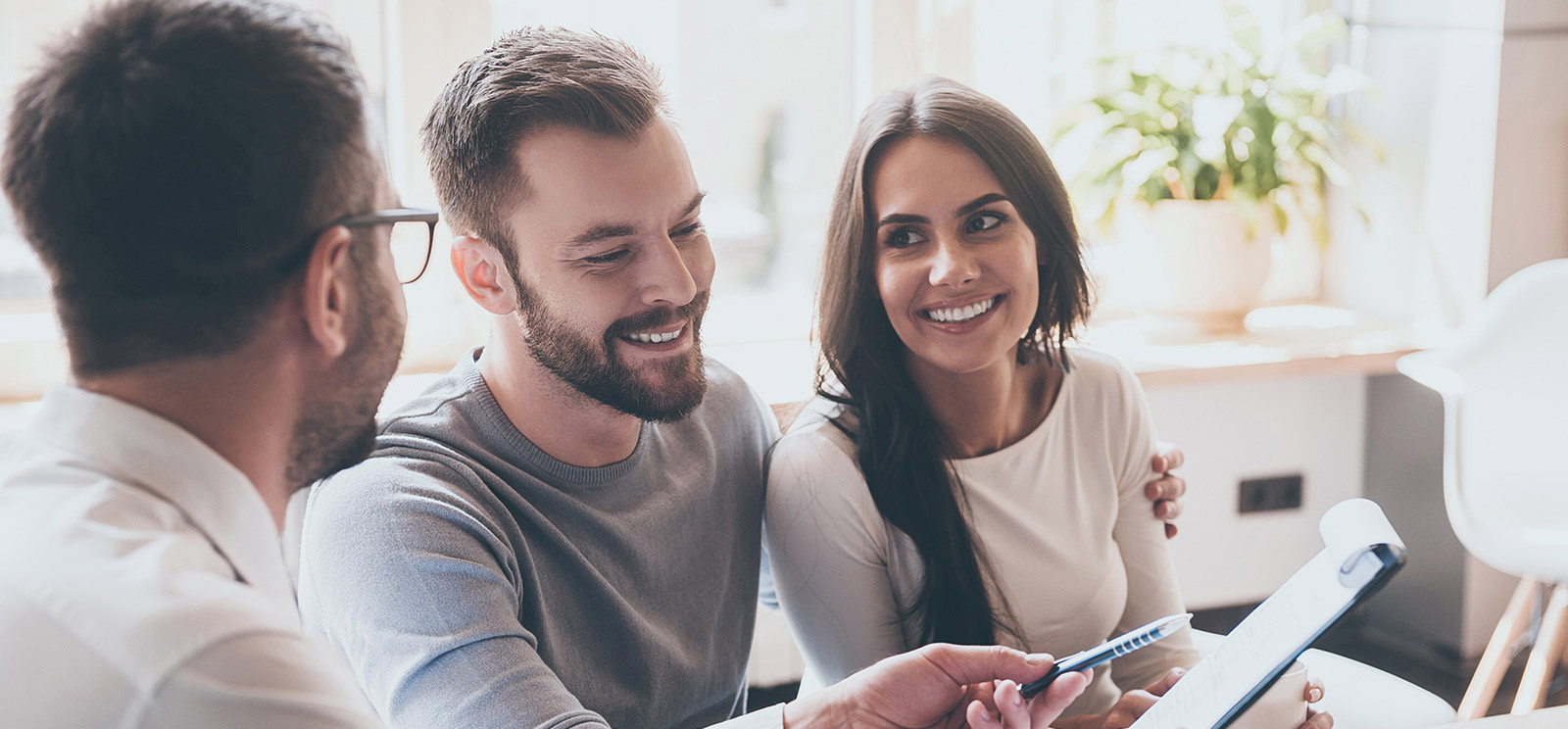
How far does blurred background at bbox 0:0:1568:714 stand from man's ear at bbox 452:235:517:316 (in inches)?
46.6

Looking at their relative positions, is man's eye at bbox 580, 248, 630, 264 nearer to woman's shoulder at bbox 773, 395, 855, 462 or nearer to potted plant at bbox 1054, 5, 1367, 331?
woman's shoulder at bbox 773, 395, 855, 462

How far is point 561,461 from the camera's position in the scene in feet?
4.36

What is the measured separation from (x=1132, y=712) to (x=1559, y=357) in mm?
1527

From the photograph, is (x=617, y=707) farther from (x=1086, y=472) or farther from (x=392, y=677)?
(x=1086, y=472)

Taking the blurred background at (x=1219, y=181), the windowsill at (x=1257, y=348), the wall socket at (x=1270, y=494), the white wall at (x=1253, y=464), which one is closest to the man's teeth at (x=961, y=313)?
the blurred background at (x=1219, y=181)

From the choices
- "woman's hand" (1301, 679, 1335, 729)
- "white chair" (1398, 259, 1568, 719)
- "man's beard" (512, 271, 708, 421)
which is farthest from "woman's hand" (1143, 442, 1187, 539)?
"white chair" (1398, 259, 1568, 719)

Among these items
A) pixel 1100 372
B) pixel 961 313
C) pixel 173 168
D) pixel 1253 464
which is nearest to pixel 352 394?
pixel 173 168

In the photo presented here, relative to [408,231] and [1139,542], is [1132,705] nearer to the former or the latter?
[1139,542]

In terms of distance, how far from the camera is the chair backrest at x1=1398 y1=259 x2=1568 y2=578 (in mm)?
2420

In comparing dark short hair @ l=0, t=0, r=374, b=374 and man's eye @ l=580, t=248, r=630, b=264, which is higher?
dark short hair @ l=0, t=0, r=374, b=374

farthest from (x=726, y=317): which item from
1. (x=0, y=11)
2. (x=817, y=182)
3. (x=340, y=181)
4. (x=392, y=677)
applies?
(x=340, y=181)

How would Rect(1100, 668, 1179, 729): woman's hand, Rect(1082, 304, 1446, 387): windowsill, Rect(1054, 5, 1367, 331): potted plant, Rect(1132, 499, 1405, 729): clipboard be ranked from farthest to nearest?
Rect(1054, 5, 1367, 331): potted plant, Rect(1082, 304, 1446, 387): windowsill, Rect(1100, 668, 1179, 729): woman's hand, Rect(1132, 499, 1405, 729): clipboard

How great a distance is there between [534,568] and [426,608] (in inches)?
5.7

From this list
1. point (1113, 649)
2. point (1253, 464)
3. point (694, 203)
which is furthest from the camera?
point (1253, 464)
